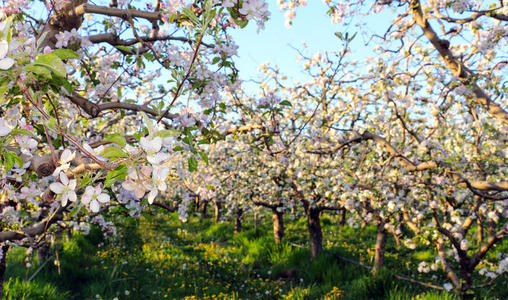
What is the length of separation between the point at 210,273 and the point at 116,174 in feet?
24.3

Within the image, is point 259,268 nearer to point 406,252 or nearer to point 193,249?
point 193,249

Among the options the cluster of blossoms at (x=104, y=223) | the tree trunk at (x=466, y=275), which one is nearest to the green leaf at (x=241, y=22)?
the cluster of blossoms at (x=104, y=223)

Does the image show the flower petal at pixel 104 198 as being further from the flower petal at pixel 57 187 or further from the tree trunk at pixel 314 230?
the tree trunk at pixel 314 230

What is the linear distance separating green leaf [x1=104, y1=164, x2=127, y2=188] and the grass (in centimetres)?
433

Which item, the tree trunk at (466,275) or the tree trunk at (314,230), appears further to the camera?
the tree trunk at (314,230)

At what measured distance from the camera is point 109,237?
9.98 meters

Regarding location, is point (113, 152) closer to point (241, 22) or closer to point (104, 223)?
point (241, 22)

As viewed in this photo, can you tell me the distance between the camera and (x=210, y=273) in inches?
313

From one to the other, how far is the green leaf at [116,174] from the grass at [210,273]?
4.33 m

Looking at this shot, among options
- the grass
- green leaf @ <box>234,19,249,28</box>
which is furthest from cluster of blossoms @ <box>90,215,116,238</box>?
green leaf @ <box>234,19,249,28</box>

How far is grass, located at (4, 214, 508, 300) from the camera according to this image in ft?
19.9

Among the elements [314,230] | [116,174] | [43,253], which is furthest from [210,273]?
[116,174]

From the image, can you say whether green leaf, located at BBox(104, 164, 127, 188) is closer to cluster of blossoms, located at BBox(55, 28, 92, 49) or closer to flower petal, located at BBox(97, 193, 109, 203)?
flower petal, located at BBox(97, 193, 109, 203)

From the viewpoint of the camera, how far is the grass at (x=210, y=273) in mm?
6055
